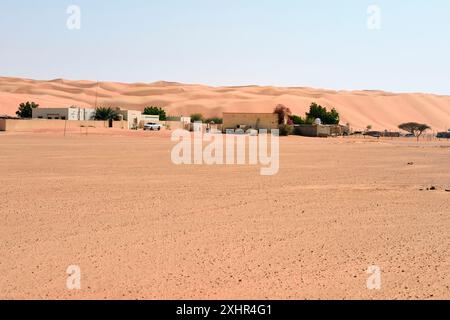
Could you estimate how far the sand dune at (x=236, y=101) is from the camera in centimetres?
14175

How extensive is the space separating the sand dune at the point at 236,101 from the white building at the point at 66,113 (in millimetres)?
47376

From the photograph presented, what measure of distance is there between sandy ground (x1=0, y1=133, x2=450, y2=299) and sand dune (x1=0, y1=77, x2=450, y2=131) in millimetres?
112860

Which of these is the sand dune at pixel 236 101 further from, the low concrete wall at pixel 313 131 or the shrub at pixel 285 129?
the shrub at pixel 285 129

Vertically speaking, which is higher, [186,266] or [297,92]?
[297,92]

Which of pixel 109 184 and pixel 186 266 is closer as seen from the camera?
pixel 186 266

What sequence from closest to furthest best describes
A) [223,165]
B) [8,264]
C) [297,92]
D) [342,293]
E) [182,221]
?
[342,293], [8,264], [182,221], [223,165], [297,92]

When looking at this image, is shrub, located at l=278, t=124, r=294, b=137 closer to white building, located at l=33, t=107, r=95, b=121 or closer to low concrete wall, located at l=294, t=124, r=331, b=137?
low concrete wall, located at l=294, t=124, r=331, b=137

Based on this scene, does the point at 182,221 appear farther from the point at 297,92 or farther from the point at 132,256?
the point at 297,92

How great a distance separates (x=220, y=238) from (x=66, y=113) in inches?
2597

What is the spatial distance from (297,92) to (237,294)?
611 feet

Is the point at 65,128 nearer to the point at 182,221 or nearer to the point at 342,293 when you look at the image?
the point at 182,221

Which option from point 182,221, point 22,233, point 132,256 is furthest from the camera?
point 182,221
